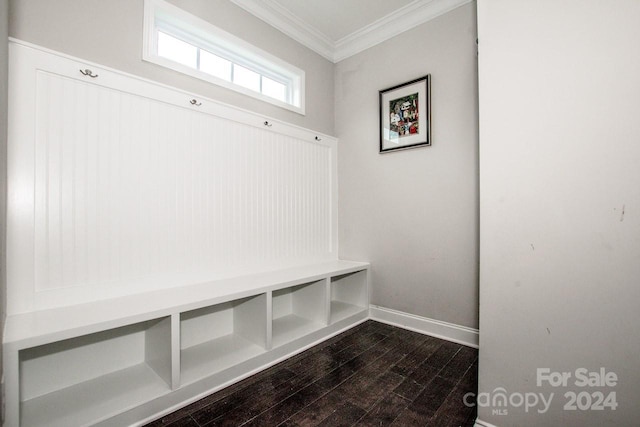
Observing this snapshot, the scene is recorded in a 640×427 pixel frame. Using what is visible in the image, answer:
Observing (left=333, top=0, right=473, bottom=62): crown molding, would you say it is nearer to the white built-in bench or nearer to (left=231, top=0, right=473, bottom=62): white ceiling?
(left=231, top=0, right=473, bottom=62): white ceiling

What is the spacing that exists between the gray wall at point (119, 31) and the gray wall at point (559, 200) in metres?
1.69

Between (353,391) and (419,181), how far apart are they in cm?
163

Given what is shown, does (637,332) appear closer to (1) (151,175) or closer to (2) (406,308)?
(2) (406,308)

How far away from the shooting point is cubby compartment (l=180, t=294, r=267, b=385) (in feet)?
5.22

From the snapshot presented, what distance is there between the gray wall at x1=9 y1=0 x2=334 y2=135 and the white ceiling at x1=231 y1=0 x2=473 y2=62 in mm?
121

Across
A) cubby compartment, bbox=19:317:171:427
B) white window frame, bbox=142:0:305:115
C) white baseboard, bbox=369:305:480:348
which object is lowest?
white baseboard, bbox=369:305:480:348

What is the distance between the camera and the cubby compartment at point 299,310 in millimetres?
2051

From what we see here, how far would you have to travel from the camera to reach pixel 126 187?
156 cm

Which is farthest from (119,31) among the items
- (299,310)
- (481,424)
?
(481,424)

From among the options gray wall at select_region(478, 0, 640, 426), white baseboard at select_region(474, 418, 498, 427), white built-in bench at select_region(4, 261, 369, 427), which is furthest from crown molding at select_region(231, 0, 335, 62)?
white baseboard at select_region(474, 418, 498, 427)

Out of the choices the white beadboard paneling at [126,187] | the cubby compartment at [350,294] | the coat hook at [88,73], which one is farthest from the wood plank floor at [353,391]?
the coat hook at [88,73]

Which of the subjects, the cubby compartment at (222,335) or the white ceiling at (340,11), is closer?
the cubby compartment at (222,335)

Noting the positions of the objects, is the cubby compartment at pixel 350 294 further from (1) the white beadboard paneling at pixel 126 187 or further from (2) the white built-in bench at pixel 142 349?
(1) the white beadboard paneling at pixel 126 187

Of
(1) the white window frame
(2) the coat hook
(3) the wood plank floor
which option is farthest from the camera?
(1) the white window frame
